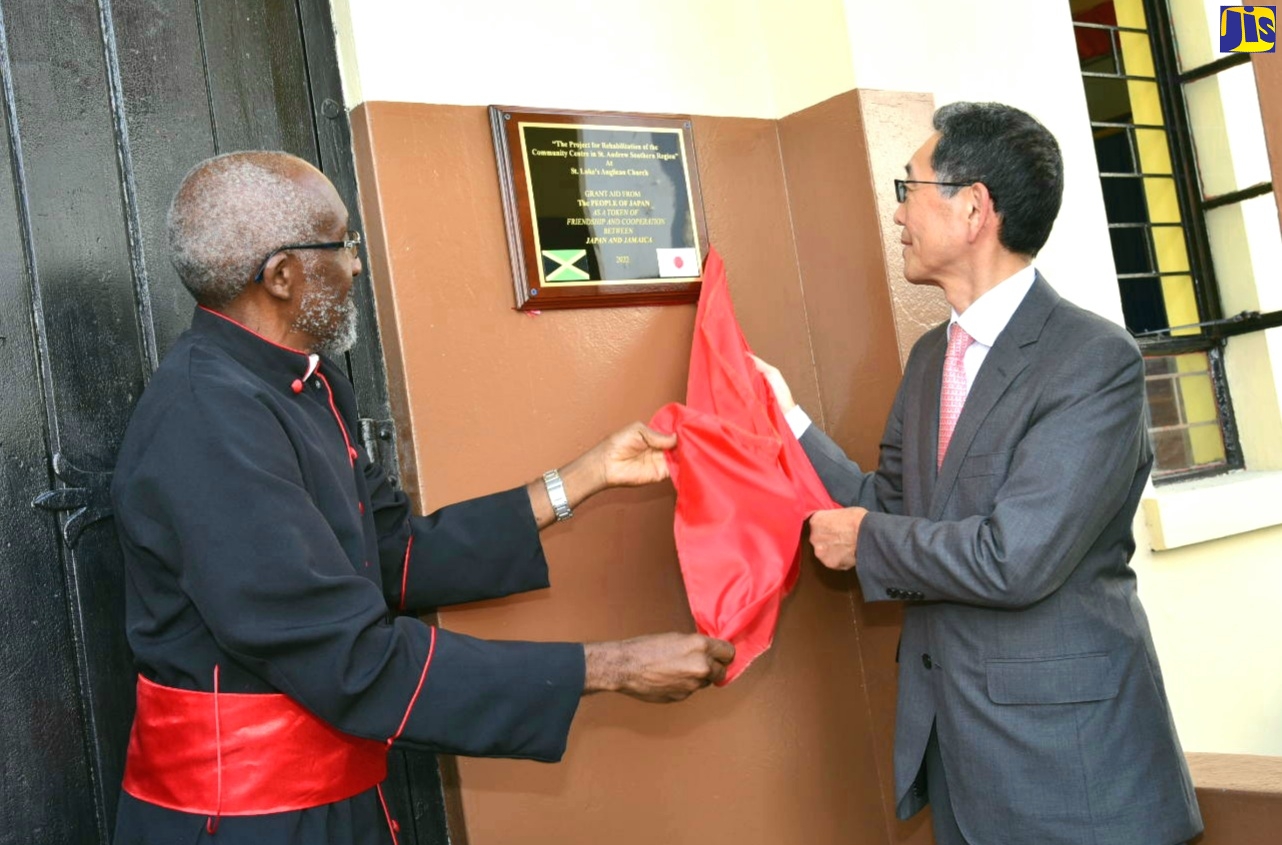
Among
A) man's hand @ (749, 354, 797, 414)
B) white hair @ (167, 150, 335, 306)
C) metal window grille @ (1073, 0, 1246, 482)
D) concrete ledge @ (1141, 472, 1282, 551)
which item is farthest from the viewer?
metal window grille @ (1073, 0, 1246, 482)

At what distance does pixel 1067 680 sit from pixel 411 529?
4.67 feet

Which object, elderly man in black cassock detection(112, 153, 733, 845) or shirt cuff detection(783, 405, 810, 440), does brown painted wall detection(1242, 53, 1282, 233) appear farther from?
elderly man in black cassock detection(112, 153, 733, 845)

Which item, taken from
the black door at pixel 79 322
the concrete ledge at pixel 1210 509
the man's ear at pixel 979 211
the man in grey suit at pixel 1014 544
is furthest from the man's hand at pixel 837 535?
the concrete ledge at pixel 1210 509

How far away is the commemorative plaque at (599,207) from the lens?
9.36 feet

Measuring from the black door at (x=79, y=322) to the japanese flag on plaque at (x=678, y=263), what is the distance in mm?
903

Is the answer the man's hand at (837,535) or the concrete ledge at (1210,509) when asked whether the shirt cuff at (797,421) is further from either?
the concrete ledge at (1210,509)

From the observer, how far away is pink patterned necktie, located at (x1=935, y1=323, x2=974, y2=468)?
2637 mm

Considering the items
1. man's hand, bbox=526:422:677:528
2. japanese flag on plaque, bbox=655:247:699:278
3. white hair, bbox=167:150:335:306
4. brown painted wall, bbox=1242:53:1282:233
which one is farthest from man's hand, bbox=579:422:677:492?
brown painted wall, bbox=1242:53:1282:233

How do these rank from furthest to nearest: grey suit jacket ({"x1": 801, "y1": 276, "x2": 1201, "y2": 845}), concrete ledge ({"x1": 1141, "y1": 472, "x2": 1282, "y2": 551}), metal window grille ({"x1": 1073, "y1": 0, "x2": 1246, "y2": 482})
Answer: metal window grille ({"x1": 1073, "y1": 0, "x2": 1246, "y2": 482})
concrete ledge ({"x1": 1141, "y1": 472, "x2": 1282, "y2": 551})
grey suit jacket ({"x1": 801, "y1": 276, "x2": 1201, "y2": 845})

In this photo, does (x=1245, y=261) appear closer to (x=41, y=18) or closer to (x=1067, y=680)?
(x=1067, y=680)

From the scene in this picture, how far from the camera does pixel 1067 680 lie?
2.37 m

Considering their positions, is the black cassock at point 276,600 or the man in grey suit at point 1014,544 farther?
the man in grey suit at point 1014,544

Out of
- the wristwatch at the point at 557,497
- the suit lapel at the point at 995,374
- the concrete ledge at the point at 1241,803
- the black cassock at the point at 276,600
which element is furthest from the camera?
the concrete ledge at the point at 1241,803

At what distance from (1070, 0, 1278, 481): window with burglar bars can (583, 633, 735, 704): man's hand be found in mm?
2995
